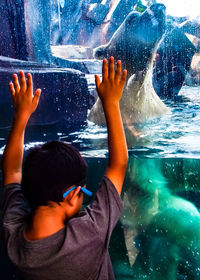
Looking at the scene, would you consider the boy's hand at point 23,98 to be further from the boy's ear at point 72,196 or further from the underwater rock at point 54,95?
the underwater rock at point 54,95

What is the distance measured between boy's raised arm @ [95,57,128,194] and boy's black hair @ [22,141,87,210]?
0.31 ft

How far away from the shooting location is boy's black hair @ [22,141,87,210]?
0.55 m

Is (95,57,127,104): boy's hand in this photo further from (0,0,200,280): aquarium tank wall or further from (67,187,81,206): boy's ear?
(0,0,200,280): aquarium tank wall

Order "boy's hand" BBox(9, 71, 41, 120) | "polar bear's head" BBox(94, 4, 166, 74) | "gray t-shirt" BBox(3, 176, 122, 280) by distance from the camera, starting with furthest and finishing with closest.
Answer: "polar bear's head" BBox(94, 4, 166, 74), "boy's hand" BBox(9, 71, 41, 120), "gray t-shirt" BBox(3, 176, 122, 280)

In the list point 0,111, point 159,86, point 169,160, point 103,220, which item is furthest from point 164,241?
point 0,111

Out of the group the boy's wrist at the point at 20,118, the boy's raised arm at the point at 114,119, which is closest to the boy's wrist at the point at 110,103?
the boy's raised arm at the point at 114,119

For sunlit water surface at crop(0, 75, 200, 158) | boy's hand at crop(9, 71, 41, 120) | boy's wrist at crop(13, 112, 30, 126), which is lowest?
sunlit water surface at crop(0, 75, 200, 158)

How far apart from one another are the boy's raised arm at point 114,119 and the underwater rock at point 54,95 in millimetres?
886

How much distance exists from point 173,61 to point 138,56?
0.19m

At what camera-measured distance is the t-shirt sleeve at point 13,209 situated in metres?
0.61

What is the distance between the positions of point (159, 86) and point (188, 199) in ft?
2.21

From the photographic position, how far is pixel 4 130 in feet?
5.14

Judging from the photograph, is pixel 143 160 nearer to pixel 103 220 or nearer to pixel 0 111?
pixel 0 111

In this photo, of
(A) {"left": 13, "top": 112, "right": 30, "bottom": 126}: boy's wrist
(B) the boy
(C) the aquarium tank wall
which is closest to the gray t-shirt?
(B) the boy
